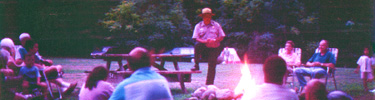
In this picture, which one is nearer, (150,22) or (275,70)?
(275,70)

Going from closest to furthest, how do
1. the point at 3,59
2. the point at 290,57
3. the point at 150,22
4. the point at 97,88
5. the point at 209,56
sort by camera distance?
1. the point at 97,88
2. the point at 3,59
3. the point at 209,56
4. the point at 290,57
5. the point at 150,22

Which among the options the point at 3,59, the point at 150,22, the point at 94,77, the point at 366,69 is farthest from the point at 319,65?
the point at 150,22

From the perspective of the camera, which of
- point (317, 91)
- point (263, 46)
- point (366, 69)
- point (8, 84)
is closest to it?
point (317, 91)

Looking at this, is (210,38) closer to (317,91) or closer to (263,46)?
(317,91)

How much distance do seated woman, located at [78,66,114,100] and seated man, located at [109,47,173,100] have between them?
86 cm

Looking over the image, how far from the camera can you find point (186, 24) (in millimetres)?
29906

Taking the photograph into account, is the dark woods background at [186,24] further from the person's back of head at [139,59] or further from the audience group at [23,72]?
the person's back of head at [139,59]

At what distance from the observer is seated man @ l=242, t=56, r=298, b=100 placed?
3422mm

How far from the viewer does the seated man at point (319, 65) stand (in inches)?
282

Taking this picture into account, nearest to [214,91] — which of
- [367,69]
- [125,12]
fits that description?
[367,69]

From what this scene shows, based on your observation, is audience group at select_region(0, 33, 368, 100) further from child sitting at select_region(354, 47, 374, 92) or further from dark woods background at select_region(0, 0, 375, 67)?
dark woods background at select_region(0, 0, 375, 67)

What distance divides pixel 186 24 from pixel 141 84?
2666cm

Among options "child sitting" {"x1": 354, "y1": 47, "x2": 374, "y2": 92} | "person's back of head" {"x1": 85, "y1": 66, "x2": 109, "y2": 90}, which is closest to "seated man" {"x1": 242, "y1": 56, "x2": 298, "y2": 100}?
"person's back of head" {"x1": 85, "y1": 66, "x2": 109, "y2": 90}

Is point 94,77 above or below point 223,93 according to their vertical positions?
above
